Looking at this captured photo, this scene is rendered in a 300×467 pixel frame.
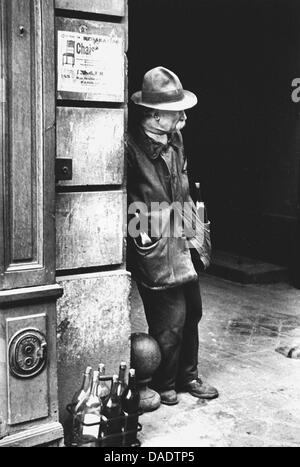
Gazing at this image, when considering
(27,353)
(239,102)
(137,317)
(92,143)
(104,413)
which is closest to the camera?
(27,353)

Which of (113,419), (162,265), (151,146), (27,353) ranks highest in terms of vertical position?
(151,146)

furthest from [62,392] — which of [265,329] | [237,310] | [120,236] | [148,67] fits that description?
[148,67]

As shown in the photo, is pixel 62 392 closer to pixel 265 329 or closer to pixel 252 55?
pixel 265 329

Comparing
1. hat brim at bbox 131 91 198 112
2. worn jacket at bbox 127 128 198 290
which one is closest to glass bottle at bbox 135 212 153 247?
worn jacket at bbox 127 128 198 290

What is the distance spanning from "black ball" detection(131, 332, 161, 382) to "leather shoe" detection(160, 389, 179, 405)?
0.25 m

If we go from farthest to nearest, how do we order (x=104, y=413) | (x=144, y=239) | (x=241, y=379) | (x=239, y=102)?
(x=239, y=102), (x=241, y=379), (x=144, y=239), (x=104, y=413)

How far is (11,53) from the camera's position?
3.84 m

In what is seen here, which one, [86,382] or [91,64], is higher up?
[91,64]

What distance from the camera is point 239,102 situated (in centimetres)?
1049

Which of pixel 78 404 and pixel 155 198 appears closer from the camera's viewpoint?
pixel 78 404

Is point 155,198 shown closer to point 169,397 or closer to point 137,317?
point 169,397

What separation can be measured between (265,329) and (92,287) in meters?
3.17

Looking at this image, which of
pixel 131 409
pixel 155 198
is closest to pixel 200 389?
pixel 131 409

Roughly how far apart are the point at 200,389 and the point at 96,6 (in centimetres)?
298
